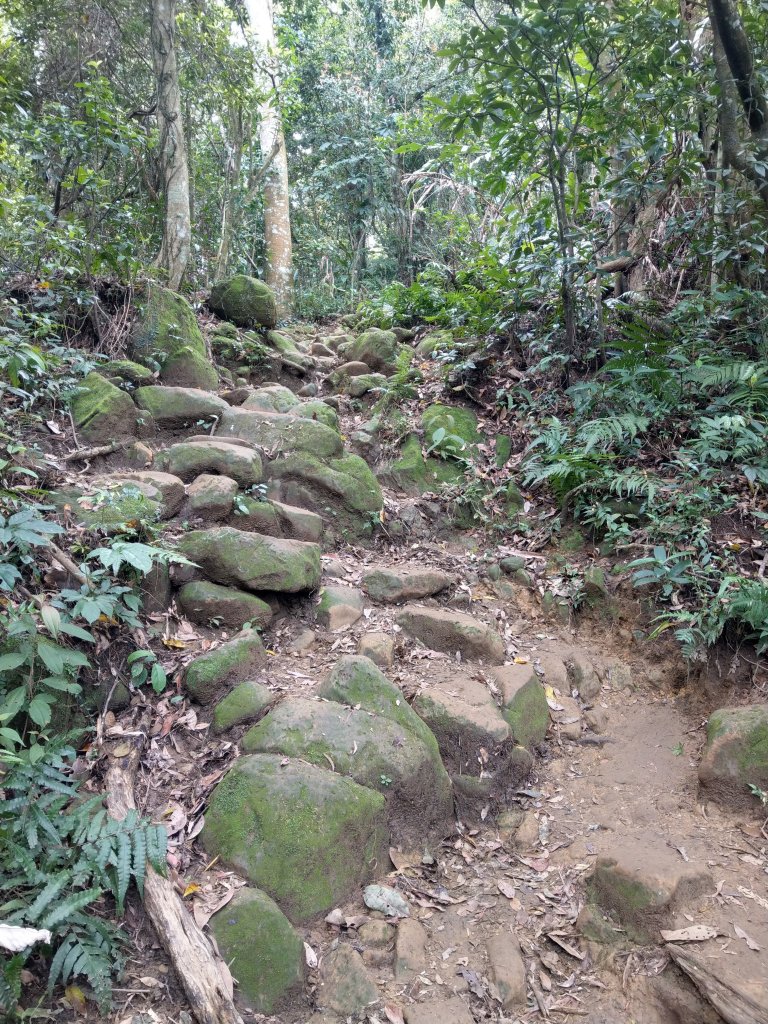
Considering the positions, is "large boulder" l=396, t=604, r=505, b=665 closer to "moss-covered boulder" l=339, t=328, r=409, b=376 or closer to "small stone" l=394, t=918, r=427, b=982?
"small stone" l=394, t=918, r=427, b=982

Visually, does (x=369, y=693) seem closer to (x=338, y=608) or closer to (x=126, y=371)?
(x=338, y=608)

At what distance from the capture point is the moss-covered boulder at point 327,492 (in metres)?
5.53

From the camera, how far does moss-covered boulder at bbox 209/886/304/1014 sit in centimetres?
261

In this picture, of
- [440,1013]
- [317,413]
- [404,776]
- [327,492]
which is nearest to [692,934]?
[440,1013]

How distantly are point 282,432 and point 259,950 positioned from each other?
4.06m

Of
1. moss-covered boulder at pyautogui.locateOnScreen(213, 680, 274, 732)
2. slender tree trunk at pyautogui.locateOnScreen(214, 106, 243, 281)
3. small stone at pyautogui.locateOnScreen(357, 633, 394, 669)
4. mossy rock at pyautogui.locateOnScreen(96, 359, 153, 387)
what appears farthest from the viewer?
slender tree trunk at pyautogui.locateOnScreen(214, 106, 243, 281)

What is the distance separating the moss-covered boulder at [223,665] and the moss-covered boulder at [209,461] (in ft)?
5.18

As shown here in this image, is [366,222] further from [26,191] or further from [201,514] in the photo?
[201,514]

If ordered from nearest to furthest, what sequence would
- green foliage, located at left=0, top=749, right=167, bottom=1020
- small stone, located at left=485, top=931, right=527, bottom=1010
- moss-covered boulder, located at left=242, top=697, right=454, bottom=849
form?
Answer: 1. green foliage, located at left=0, top=749, right=167, bottom=1020
2. small stone, located at left=485, top=931, right=527, bottom=1010
3. moss-covered boulder, located at left=242, top=697, right=454, bottom=849

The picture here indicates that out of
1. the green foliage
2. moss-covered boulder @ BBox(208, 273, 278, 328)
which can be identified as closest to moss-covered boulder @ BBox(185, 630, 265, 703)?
the green foliage

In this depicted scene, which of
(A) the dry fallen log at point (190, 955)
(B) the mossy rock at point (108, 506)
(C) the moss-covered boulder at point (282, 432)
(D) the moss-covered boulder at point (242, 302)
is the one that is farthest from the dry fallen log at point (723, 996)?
(D) the moss-covered boulder at point (242, 302)

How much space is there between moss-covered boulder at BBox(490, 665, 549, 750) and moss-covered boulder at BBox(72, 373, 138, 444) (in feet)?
11.5

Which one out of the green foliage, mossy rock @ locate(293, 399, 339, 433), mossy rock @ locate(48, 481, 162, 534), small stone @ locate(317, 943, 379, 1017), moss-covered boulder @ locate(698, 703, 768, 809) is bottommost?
small stone @ locate(317, 943, 379, 1017)

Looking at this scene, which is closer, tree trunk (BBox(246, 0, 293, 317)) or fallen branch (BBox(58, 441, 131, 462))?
fallen branch (BBox(58, 441, 131, 462))
